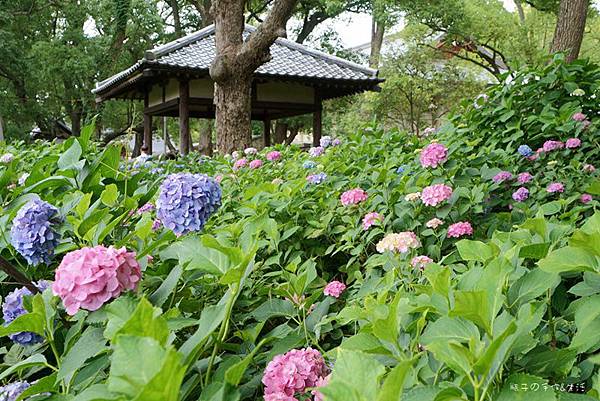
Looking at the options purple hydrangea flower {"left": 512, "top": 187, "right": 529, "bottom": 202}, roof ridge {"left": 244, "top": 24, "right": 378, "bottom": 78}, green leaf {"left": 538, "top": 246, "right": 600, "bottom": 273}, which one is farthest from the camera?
roof ridge {"left": 244, "top": 24, "right": 378, "bottom": 78}

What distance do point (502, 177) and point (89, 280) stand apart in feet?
5.98

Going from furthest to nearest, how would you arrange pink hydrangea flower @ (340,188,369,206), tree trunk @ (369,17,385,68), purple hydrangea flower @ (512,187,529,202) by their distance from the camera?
tree trunk @ (369,17,385,68) → purple hydrangea flower @ (512,187,529,202) → pink hydrangea flower @ (340,188,369,206)

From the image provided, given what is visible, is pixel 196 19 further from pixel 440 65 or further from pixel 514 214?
pixel 514 214

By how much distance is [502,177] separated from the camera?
218 centimetres

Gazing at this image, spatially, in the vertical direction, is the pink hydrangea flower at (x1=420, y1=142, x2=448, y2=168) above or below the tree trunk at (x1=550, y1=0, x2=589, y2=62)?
below

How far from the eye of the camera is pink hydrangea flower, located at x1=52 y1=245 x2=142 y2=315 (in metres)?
0.73

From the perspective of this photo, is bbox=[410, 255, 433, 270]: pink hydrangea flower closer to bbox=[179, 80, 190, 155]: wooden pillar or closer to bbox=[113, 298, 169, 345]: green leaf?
bbox=[113, 298, 169, 345]: green leaf

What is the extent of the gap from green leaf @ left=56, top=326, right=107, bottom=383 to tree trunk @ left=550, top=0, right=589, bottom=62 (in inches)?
217


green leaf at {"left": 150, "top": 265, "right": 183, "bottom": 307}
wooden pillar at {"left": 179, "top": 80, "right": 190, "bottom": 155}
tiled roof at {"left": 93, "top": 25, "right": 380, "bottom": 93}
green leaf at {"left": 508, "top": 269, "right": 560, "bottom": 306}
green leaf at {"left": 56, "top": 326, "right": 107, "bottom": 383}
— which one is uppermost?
tiled roof at {"left": 93, "top": 25, "right": 380, "bottom": 93}

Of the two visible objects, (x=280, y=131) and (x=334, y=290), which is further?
(x=280, y=131)

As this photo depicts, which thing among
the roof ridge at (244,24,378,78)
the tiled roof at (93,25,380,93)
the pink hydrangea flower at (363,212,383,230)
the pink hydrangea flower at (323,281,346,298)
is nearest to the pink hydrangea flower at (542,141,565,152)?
the pink hydrangea flower at (363,212,383,230)

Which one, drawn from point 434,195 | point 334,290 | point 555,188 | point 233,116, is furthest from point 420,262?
point 233,116

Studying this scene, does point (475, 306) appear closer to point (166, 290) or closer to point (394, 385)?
point (394, 385)

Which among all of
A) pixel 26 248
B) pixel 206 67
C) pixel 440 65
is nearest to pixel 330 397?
pixel 26 248
